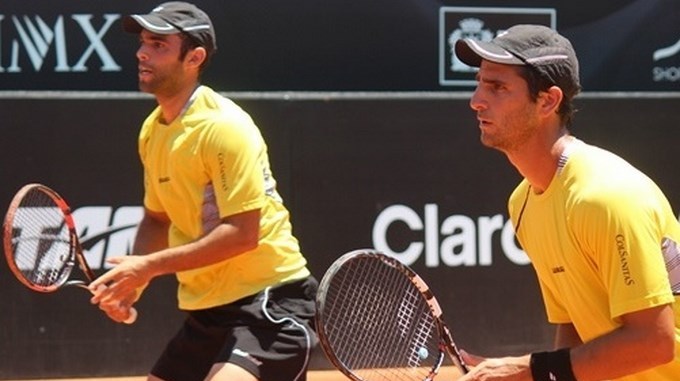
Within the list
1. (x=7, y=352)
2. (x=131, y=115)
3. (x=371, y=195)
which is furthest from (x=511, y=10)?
(x=7, y=352)

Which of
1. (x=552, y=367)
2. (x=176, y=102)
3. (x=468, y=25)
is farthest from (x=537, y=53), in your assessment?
(x=468, y=25)

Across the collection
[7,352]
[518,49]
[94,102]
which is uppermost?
[518,49]

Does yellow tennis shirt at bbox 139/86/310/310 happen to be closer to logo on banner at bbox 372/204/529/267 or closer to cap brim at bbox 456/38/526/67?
cap brim at bbox 456/38/526/67

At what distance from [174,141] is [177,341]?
0.74 m

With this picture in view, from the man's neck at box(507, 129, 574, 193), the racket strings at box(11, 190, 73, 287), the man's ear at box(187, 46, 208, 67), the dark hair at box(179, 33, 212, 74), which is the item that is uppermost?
the dark hair at box(179, 33, 212, 74)

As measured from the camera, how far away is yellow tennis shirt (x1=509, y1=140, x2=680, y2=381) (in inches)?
143

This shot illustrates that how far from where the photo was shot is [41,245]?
632cm

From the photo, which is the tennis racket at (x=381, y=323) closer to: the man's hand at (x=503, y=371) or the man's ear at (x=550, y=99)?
the man's hand at (x=503, y=371)

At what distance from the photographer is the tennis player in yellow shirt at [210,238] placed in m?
5.41

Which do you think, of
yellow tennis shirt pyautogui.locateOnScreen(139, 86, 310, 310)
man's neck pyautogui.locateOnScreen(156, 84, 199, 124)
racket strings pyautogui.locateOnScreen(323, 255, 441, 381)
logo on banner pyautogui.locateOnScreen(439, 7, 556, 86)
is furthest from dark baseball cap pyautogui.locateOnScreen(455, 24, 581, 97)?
logo on banner pyautogui.locateOnScreen(439, 7, 556, 86)

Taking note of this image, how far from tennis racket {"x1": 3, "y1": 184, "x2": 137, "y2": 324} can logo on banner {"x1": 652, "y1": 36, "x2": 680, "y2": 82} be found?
5235mm

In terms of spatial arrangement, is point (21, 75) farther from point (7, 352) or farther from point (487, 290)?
point (487, 290)

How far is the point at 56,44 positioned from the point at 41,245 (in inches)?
154

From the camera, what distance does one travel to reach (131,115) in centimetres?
871
